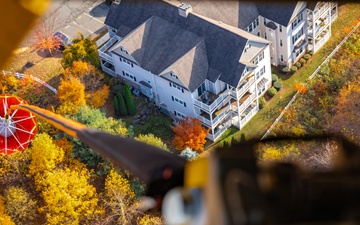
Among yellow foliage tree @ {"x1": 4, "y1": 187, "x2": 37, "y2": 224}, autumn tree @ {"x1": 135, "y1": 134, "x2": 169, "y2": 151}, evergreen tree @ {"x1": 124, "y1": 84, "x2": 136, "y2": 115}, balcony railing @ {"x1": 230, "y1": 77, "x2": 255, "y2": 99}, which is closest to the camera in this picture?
yellow foliage tree @ {"x1": 4, "y1": 187, "x2": 37, "y2": 224}

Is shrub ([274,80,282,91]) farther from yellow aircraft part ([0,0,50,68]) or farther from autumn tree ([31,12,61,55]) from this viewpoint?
yellow aircraft part ([0,0,50,68])

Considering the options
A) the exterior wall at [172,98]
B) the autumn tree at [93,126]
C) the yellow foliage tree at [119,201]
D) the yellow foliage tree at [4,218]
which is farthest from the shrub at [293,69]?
the yellow foliage tree at [4,218]

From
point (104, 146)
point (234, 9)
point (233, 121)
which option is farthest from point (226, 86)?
point (104, 146)

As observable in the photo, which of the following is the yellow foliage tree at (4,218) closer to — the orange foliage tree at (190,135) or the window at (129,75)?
the orange foliage tree at (190,135)

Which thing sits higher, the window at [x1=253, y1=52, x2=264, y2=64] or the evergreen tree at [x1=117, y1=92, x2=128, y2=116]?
the window at [x1=253, y1=52, x2=264, y2=64]

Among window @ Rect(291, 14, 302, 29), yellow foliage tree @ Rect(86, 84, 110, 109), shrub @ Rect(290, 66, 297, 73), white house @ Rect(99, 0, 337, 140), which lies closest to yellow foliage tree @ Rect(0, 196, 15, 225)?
yellow foliage tree @ Rect(86, 84, 110, 109)
